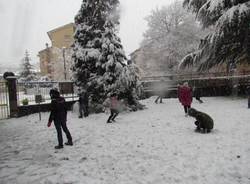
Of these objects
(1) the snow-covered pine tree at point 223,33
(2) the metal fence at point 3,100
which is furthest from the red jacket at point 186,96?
(2) the metal fence at point 3,100

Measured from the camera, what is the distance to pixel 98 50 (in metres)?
14.0

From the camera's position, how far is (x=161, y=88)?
813 inches

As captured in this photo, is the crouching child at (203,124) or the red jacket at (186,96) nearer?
the crouching child at (203,124)

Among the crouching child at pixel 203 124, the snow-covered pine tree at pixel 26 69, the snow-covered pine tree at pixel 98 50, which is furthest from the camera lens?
the snow-covered pine tree at pixel 26 69

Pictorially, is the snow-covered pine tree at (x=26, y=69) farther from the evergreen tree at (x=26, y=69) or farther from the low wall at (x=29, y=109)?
the low wall at (x=29, y=109)

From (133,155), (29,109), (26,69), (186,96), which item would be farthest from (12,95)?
(26,69)

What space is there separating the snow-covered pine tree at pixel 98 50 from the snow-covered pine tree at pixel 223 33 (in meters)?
5.50

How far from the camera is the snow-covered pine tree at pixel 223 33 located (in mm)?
13812

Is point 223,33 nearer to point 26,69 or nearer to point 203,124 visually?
point 203,124

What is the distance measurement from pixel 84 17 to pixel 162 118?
7.44 m

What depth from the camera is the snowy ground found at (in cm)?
493

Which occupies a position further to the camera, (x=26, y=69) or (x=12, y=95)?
(x=26, y=69)

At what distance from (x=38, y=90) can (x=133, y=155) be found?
34.4ft

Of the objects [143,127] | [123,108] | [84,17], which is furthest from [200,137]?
[84,17]
